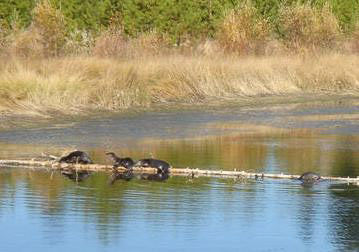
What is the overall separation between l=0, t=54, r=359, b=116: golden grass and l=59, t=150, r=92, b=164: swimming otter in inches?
265

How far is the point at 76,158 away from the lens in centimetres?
1772

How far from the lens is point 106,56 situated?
1196 inches

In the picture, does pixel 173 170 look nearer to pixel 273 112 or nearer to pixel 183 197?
pixel 183 197

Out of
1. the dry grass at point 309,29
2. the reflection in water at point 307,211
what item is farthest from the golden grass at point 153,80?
the reflection in water at point 307,211

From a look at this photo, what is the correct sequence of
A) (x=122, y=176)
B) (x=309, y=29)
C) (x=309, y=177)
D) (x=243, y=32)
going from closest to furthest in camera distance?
(x=309, y=177) < (x=122, y=176) < (x=243, y=32) < (x=309, y=29)

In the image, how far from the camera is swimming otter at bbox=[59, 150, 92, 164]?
58.0ft

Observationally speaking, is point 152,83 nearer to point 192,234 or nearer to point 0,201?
point 0,201

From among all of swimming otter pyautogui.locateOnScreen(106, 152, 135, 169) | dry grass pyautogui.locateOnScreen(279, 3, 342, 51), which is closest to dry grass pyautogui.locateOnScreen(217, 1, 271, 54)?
dry grass pyautogui.locateOnScreen(279, 3, 342, 51)

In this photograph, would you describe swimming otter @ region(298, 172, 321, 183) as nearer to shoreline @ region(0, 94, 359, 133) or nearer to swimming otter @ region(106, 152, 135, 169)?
swimming otter @ region(106, 152, 135, 169)

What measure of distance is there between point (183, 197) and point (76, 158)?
305 centimetres

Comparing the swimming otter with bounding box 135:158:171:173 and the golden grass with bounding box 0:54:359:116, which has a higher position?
the golden grass with bounding box 0:54:359:116

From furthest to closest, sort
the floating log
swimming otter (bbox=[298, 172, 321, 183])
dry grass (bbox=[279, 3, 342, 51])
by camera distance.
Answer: dry grass (bbox=[279, 3, 342, 51])
the floating log
swimming otter (bbox=[298, 172, 321, 183])

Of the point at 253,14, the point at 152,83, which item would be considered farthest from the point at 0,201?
the point at 253,14

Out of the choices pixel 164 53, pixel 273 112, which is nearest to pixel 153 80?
pixel 273 112
